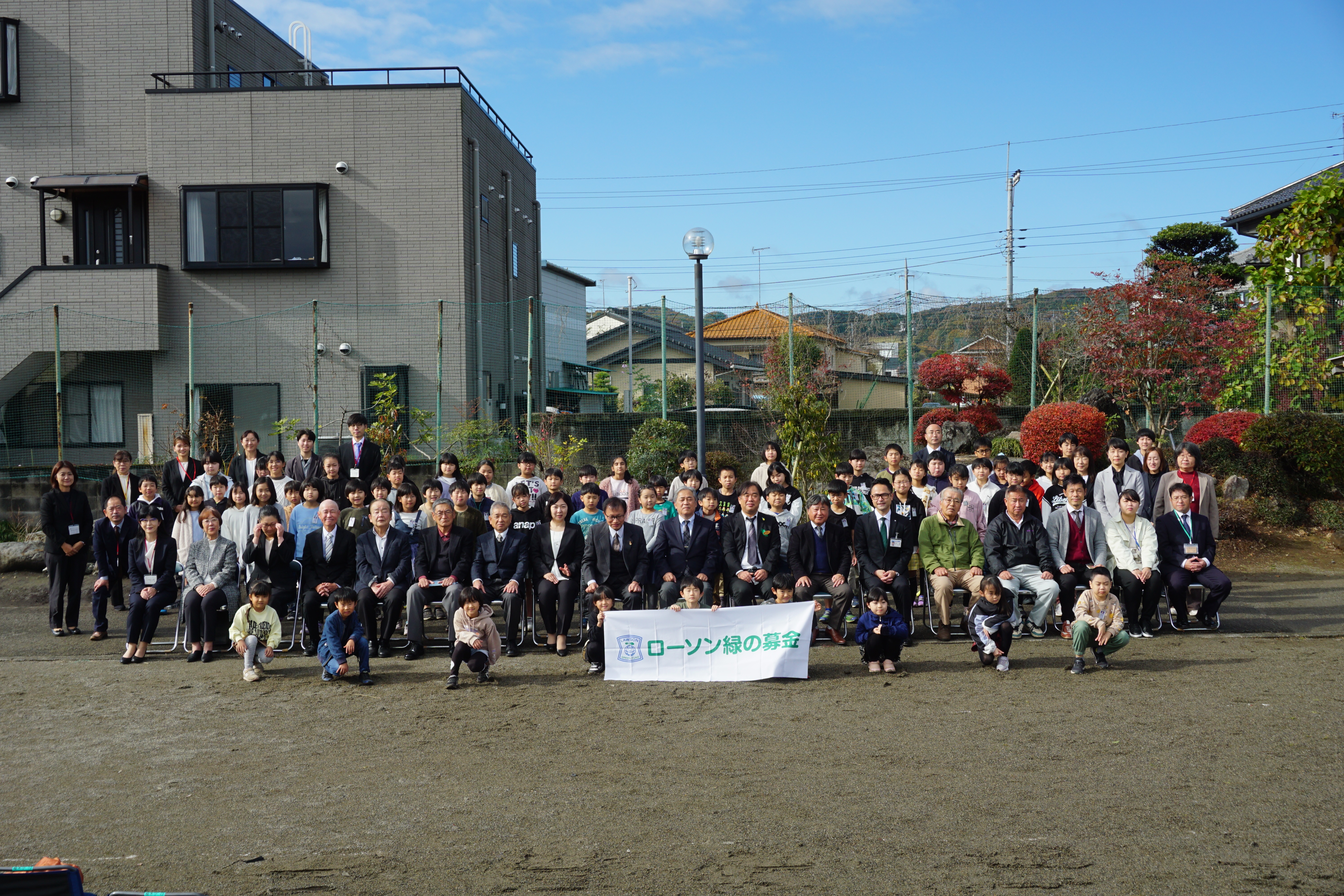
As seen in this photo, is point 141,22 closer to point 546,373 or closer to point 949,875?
point 546,373

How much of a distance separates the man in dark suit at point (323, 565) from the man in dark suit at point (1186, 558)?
26.7ft

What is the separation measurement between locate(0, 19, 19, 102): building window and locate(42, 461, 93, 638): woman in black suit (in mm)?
13708

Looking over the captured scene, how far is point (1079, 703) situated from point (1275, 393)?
11389 mm

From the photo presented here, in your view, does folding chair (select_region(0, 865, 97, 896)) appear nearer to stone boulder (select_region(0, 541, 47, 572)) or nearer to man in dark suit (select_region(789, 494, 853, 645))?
man in dark suit (select_region(789, 494, 853, 645))

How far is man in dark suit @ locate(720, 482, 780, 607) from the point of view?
9930 millimetres

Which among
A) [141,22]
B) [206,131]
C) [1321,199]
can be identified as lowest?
[1321,199]

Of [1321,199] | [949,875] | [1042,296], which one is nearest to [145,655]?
[949,875]

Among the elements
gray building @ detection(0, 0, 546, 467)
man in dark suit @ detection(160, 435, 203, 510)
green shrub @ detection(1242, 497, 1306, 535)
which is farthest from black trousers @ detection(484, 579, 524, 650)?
green shrub @ detection(1242, 497, 1306, 535)

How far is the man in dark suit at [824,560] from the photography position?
9648 mm

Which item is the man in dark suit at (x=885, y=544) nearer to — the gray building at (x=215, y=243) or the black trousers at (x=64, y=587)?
the black trousers at (x=64, y=587)

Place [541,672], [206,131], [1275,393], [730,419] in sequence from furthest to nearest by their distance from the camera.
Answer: [206,131]
[730,419]
[1275,393]
[541,672]

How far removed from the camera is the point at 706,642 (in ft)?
28.3

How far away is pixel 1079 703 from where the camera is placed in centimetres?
744

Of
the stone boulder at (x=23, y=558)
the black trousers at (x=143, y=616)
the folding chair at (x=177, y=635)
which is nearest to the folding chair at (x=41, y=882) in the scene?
the folding chair at (x=177, y=635)
